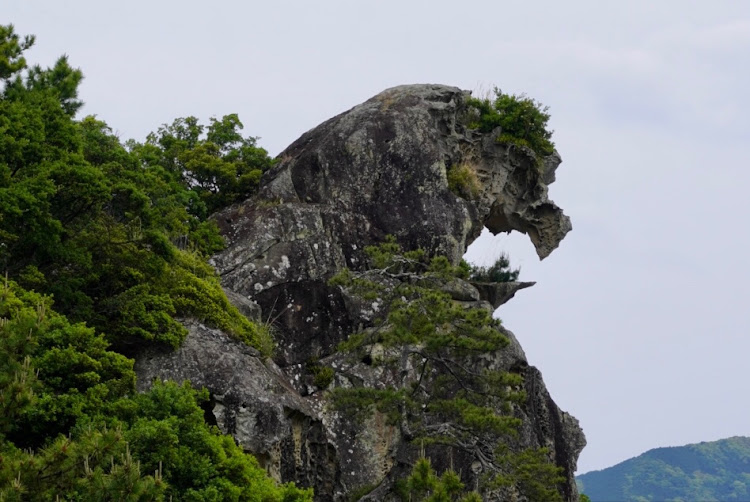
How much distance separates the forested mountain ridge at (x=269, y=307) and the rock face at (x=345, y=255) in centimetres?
5

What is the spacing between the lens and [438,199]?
86.0 feet

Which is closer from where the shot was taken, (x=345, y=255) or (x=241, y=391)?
(x=241, y=391)

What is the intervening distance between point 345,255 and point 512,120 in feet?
22.4

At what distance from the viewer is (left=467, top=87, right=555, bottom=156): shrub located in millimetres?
29047

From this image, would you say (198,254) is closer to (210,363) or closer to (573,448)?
(210,363)

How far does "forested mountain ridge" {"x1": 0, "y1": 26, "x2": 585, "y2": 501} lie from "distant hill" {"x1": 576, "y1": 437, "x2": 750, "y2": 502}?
93.2 meters

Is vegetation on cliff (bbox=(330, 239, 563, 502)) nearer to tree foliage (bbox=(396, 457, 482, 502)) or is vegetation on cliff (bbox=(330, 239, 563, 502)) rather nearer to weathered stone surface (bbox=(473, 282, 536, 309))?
tree foliage (bbox=(396, 457, 482, 502))

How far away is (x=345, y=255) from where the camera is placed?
2520 cm

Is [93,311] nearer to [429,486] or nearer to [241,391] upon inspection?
[241,391]

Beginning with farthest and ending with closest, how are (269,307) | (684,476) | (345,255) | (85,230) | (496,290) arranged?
1. (684,476)
2. (496,290)
3. (345,255)
4. (269,307)
5. (85,230)

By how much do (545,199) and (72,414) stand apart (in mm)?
18065

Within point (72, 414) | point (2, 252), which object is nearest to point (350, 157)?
point (2, 252)

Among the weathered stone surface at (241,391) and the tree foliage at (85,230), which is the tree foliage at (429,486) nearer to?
the weathered stone surface at (241,391)

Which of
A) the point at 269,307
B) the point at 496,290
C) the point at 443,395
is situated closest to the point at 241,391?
the point at 443,395
